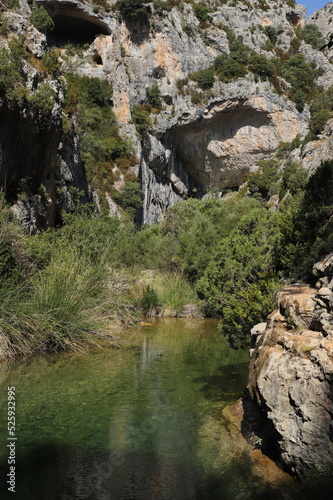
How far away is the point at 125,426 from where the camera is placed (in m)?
6.25

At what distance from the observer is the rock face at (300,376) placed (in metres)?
3.90

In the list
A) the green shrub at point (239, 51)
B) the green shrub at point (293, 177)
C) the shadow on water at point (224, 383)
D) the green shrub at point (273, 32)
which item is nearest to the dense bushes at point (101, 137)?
the green shrub at point (293, 177)

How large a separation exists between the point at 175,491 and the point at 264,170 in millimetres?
40839

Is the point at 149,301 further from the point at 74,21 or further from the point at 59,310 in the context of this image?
the point at 74,21

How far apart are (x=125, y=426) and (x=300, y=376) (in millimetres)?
3087

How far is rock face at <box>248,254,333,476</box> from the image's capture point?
154 inches

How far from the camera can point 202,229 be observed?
63.2ft

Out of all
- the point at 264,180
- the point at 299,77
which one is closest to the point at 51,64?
the point at 264,180

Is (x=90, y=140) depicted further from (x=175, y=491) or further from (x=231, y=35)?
(x=175, y=491)

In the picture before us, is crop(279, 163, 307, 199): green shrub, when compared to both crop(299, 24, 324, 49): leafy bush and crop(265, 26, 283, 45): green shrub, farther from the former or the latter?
crop(299, 24, 324, 49): leafy bush

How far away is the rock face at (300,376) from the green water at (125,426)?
2.78 ft

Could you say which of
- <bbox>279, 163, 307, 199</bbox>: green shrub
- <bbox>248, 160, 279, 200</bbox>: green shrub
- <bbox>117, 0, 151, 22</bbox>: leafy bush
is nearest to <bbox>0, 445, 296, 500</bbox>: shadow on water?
<bbox>279, 163, 307, 199</bbox>: green shrub

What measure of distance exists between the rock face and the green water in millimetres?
848

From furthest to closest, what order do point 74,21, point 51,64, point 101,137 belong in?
1. point 74,21
2. point 101,137
3. point 51,64
